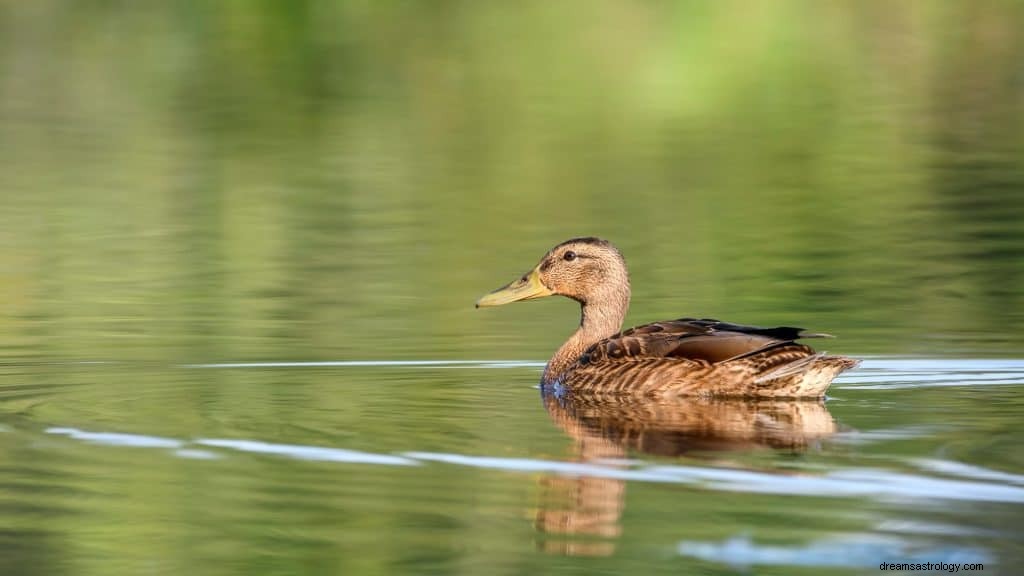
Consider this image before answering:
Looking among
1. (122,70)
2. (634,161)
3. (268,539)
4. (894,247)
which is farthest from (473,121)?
(268,539)

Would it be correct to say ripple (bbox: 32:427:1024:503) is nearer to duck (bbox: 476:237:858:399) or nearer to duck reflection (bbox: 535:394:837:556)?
duck reflection (bbox: 535:394:837:556)

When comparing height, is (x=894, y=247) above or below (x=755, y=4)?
below

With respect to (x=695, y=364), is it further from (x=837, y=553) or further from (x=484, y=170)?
(x=484, y=170)

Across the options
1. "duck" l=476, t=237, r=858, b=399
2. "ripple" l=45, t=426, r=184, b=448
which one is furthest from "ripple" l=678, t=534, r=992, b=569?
"duck" l=476, t=237, r=858, b=399

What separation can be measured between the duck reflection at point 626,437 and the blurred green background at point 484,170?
1823 millimetres

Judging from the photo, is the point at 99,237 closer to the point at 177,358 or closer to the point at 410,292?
the point at 410,292

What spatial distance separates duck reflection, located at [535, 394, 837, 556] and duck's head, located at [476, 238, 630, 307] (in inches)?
57.1

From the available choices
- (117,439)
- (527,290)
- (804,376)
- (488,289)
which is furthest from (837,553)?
(488,289)

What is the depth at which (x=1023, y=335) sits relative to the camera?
12555 mm

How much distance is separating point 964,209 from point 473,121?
1072 cm

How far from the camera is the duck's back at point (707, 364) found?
10.7 metres

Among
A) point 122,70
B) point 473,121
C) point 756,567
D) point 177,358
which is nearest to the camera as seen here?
point 756,567

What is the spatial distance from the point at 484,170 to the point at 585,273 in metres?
11.7

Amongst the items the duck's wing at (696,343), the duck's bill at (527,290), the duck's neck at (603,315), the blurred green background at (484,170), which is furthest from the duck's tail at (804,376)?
the duck's bill at (527,290)
